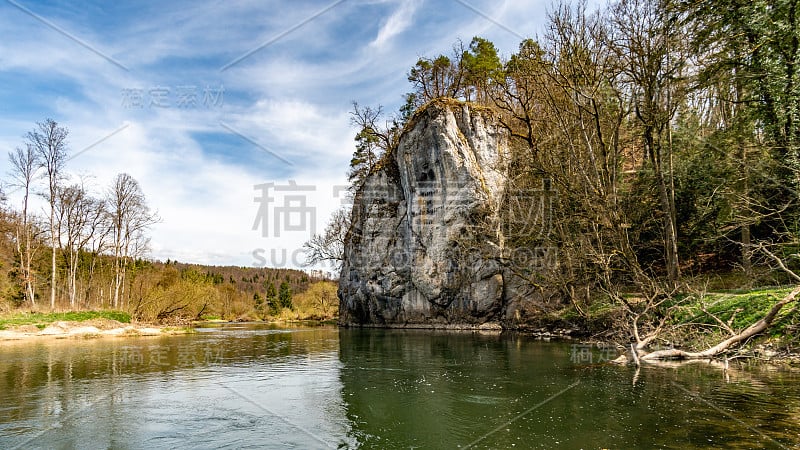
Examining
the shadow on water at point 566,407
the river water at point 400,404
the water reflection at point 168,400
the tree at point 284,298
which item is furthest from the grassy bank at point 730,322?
the tree at point 284,298

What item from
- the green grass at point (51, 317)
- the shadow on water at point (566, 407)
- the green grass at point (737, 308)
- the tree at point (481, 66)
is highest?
the tree at point (481, 66)

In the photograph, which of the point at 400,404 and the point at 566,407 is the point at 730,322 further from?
the point at 400,404

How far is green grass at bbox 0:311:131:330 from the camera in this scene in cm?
2614

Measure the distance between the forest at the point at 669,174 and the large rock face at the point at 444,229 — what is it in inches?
134

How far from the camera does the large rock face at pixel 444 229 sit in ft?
104

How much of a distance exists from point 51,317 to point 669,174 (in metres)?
35.9

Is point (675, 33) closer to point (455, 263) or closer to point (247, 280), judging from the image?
point (455, 263)

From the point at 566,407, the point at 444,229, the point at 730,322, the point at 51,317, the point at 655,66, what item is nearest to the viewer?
the point at 566,407

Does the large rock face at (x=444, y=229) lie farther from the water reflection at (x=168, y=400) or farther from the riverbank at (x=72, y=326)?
the riverbank at (x=72, y=326)

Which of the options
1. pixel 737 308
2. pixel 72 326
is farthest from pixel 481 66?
pixel 72 326

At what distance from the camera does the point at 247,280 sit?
135 metres

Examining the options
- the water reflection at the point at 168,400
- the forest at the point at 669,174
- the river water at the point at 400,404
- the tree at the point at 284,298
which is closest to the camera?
the river water at the point at 400,404

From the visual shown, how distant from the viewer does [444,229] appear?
34.0 m

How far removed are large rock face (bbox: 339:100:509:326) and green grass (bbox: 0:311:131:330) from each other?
18808mm
